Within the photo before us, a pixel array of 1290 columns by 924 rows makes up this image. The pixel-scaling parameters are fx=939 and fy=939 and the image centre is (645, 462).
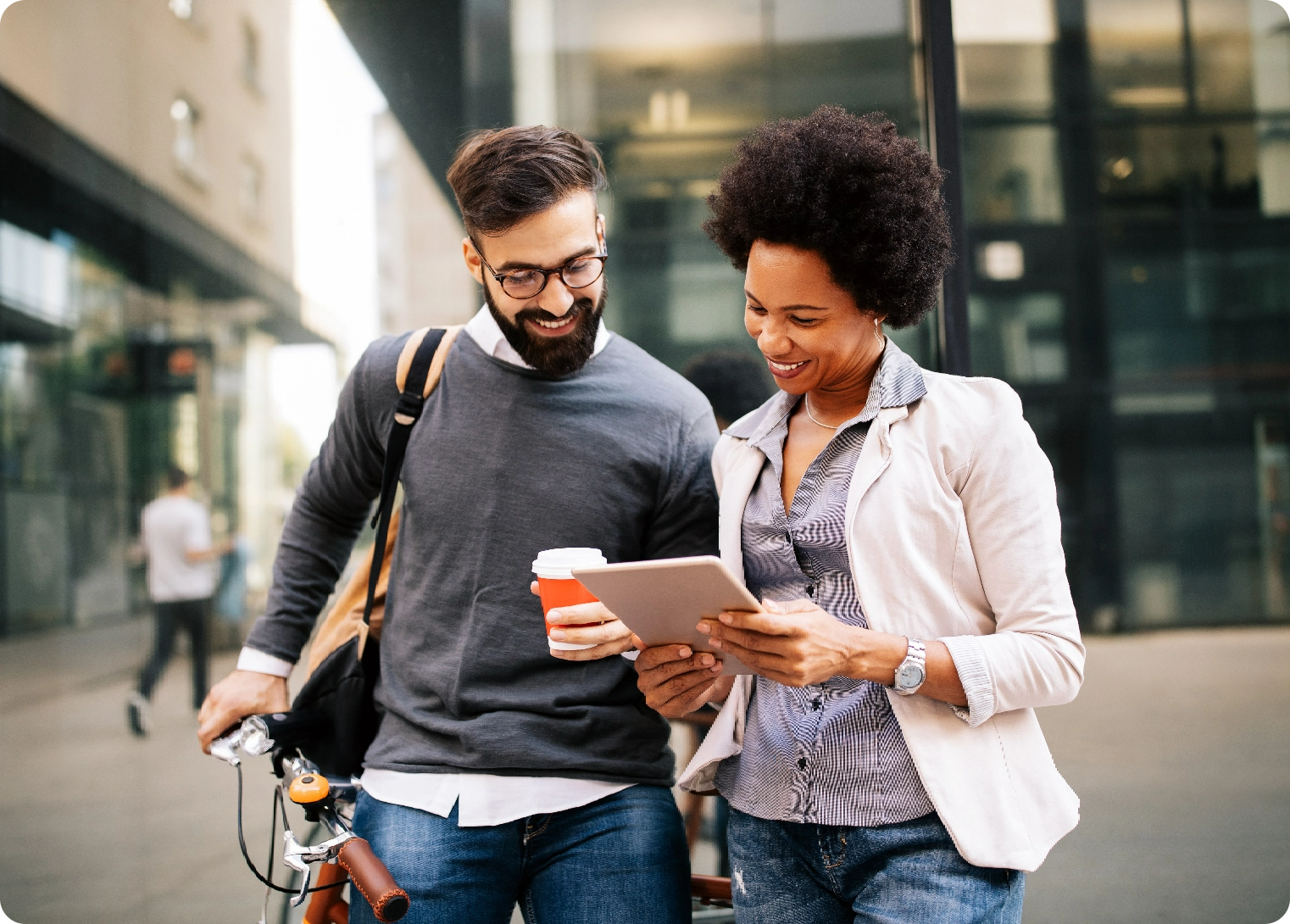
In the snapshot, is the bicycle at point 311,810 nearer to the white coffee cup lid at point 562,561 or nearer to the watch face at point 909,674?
the white coffee cup lid at point 562,561

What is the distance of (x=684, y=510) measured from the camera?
79.0 inches

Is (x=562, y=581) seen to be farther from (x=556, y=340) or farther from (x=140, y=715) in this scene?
(x=140, y=715)

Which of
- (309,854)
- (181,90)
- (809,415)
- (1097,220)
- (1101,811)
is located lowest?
(1101,811)

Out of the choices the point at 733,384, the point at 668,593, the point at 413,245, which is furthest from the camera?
the point at 413,245

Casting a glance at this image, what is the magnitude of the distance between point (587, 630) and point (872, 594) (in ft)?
1.53

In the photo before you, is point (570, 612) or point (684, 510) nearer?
point (570, 612)

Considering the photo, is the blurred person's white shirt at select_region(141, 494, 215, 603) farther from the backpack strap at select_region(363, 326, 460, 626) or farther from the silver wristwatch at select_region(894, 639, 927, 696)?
the silver wristwatch at select_region(894, 639, 927, 696)

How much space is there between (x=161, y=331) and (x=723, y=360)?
105 inches

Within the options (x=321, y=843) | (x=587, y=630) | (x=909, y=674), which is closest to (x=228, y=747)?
(x=321, y=843)

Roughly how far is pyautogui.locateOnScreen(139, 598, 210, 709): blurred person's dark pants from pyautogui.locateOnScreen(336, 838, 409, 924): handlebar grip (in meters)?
2.78

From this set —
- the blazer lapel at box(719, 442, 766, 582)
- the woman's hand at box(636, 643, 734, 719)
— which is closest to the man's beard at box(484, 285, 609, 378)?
the blazer lapel at box(719, 442, 766, 582)

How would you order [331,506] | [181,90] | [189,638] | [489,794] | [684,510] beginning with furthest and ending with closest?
1. [189,638]
2. [181,90]
3. [331,506]
4. [684,510]
5. [489,794]

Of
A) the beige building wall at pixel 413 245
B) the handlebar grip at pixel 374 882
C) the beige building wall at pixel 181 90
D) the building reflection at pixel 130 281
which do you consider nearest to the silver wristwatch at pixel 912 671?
the handlebar grip at pixel 374 882

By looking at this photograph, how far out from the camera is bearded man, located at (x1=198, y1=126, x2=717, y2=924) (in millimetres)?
1854
